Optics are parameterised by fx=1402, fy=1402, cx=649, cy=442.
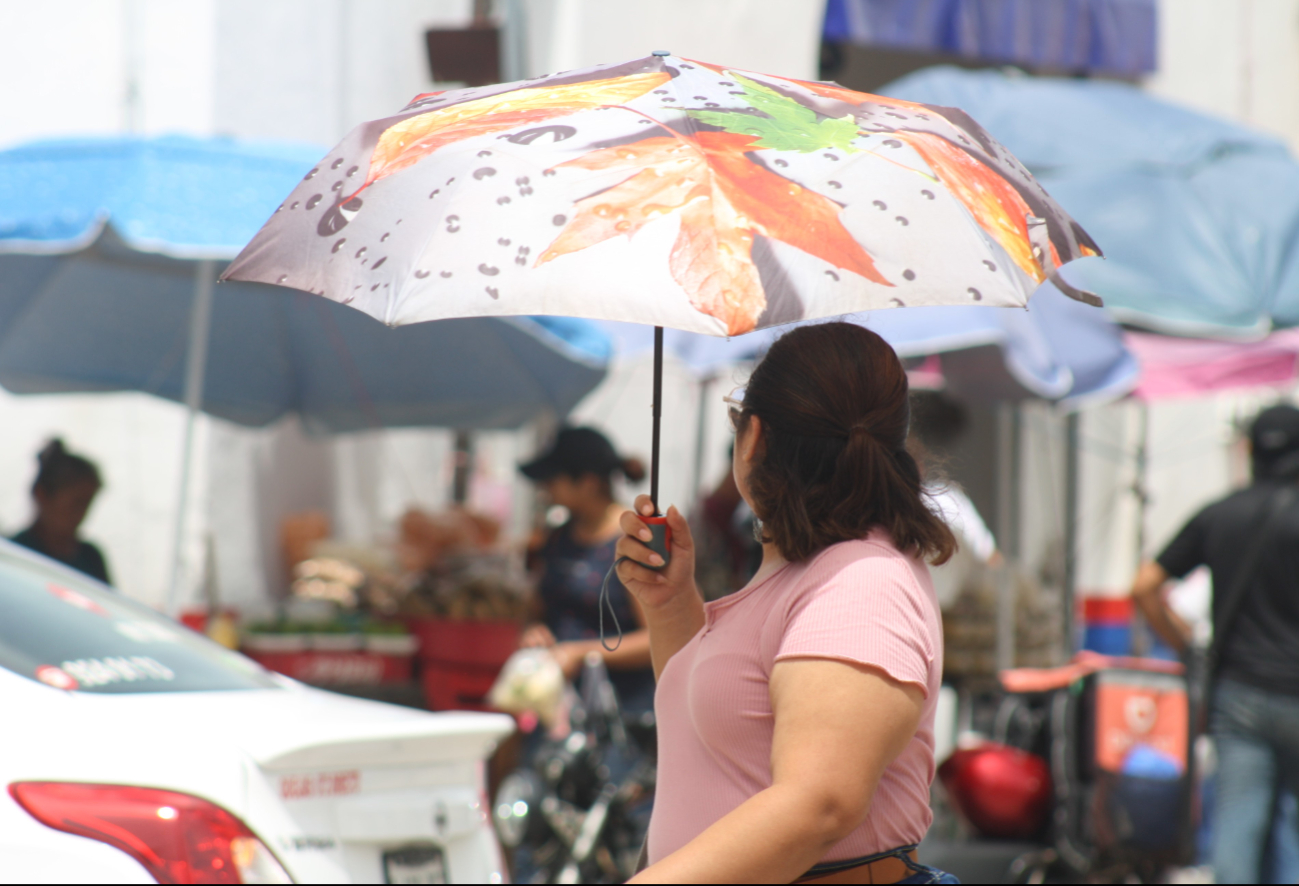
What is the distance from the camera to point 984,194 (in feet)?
7.57

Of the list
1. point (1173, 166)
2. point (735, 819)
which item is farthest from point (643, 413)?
point (735, 819)

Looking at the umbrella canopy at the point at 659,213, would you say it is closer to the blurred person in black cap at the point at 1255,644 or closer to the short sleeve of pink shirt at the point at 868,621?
the short sleeve of pink shirt at the point at 868,621

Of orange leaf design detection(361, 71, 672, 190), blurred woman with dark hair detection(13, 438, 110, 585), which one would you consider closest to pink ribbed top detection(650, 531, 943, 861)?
orange leaf design detection(361, 71, 672, 190)

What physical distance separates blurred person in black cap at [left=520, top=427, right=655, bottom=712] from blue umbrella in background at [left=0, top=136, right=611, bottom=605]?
1.93 feet

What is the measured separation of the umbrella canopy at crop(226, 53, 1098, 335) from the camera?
1985 millimetres

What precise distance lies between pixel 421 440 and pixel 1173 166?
194 inches

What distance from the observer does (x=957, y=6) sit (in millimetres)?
10375

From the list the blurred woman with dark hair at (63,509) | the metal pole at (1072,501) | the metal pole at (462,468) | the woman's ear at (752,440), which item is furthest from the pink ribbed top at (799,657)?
the metal pole at (1072,501)

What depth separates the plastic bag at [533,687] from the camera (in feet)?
17.1

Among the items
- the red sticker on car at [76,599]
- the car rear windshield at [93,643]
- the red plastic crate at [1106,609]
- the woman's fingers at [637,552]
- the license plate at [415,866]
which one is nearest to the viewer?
the woman's fingers at [637,552]

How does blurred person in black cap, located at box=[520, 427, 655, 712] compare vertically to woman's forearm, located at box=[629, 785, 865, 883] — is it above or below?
below

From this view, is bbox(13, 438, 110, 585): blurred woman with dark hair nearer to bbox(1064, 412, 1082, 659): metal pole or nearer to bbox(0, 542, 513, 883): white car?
bbox(0, 542, 513, 883): white car

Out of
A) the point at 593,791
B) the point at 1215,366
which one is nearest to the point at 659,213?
the point at 593,791

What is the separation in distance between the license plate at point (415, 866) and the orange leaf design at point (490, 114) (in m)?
1.62
